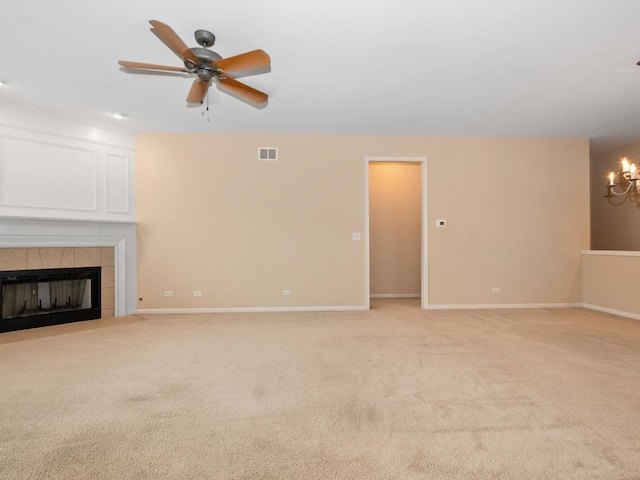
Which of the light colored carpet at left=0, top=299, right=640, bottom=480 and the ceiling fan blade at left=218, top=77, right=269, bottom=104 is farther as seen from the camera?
the ceiling fan blade at left=218, top=77, right=269, bottom=104

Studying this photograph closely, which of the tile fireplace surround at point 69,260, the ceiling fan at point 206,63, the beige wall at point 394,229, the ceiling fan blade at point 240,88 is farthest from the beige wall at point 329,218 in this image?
the ceiling fan at point 206,63

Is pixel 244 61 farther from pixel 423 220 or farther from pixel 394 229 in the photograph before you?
pixel 394 229

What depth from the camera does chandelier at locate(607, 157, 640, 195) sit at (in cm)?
487

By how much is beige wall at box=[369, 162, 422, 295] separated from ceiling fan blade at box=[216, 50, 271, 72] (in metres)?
4.19

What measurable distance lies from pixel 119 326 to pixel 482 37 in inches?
207

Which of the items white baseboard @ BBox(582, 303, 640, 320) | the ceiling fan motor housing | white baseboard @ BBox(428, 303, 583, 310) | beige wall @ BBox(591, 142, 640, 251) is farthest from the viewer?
beige wall @ BBox(591, 142, 640, 251)

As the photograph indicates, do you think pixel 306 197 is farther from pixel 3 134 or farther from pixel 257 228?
pixel 3 134

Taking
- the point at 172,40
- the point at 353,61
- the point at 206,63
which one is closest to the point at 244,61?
the point at 206,63

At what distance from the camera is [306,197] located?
4914 mm

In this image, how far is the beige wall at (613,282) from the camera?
436 centimetres

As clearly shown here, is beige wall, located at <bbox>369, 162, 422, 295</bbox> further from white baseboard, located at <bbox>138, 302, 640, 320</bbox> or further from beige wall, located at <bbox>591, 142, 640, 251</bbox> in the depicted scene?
beige wall, located at <bbox>591, 142, 640, 251</bbox>

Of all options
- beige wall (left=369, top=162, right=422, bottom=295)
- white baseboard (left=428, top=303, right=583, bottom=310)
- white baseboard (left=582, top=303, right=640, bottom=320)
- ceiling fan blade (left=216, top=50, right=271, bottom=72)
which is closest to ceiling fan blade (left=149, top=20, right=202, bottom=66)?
ceiling fan blade (left=216, top=50, right=271, bottom=72)

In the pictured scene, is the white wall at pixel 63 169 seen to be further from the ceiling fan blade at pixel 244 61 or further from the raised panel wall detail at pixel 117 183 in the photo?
the ceiling fan blade at pixel 244 61

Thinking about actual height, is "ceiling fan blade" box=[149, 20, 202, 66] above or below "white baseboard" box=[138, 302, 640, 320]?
above
